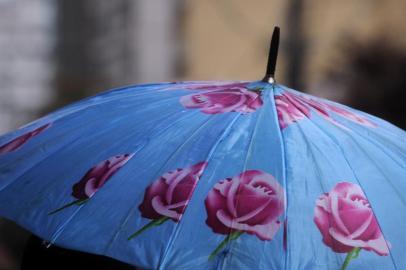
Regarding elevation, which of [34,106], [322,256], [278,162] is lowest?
[34,106]

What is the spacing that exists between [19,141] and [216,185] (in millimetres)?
704

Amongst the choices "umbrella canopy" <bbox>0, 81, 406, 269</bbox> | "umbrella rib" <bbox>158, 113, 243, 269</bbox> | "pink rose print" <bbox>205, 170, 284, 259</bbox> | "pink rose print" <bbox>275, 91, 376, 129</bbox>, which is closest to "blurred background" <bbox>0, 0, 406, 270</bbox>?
"pink rose print" <bbox>275, 91, 376, 129</bbox>

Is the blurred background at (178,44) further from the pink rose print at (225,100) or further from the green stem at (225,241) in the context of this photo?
the green stem at (225,241)

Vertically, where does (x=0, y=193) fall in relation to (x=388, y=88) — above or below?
above

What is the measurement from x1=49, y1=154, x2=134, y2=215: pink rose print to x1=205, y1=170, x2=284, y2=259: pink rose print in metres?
0.28

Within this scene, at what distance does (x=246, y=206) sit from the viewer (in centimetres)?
249

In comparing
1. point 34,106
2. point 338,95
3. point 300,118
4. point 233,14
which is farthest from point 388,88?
point 300,118

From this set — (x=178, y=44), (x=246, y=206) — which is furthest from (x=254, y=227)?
(x=178, y=44)

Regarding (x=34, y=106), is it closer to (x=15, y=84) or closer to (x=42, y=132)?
(x=15, y=84)

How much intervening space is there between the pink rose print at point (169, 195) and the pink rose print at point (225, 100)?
0.27m

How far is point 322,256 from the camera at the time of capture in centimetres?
243

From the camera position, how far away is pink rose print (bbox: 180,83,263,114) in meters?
2.74

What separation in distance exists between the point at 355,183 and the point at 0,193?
947mm

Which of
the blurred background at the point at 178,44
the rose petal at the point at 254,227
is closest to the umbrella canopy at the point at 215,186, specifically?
the rose petal at the point at 254,227
